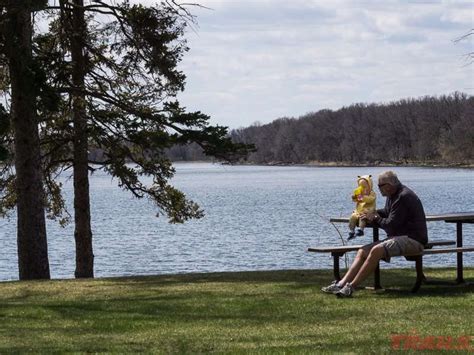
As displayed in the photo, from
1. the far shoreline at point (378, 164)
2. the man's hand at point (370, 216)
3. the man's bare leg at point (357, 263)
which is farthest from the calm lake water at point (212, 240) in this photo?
the far shoreline at point (378, 164)

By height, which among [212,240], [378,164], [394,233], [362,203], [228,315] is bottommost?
[212,240]

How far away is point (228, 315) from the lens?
9.23 meters

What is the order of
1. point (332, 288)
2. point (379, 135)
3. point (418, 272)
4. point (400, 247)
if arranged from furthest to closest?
point (379, 135), point (332, 288), point (418, 272), point (400, 247)

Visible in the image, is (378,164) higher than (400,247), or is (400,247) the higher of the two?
(400,247)

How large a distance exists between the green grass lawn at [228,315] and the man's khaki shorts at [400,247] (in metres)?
0.51

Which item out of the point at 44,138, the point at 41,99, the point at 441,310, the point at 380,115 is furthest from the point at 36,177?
the point at 380,115

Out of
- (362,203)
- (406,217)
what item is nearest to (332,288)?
(362,203)

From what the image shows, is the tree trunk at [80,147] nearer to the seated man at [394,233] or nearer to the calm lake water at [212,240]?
the calm lake water at [212,240]

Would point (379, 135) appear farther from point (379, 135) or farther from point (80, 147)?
point (80, 147)

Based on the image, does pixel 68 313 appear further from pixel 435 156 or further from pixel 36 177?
pixel 435 156

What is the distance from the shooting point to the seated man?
980cm

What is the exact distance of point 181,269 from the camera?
76.2 ft

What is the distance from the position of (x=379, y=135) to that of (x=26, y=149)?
14187cm

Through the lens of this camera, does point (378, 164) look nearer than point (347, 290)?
No
